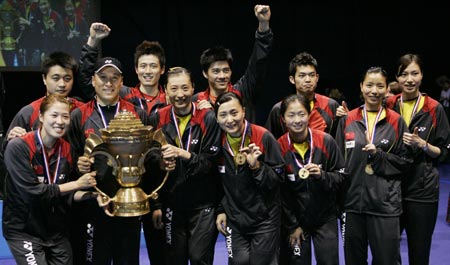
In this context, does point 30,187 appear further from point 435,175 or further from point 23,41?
point 23,41

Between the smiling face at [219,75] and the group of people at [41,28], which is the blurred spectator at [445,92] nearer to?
the group of people at [41,28]

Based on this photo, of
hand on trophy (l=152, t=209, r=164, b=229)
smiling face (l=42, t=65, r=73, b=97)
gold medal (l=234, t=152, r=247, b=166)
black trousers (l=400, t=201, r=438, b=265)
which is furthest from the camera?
black trousers (l=400, t=201, r=438, b=265)

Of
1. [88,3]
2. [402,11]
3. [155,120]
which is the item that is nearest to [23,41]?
[88,3]

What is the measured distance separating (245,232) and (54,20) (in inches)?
239

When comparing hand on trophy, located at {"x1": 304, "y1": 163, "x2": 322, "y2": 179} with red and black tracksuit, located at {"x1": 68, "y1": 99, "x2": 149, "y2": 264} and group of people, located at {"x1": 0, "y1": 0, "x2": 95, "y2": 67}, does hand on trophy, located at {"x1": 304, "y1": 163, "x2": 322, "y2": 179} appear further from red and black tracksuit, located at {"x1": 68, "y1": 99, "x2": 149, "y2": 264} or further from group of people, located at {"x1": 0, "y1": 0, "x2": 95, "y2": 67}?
group of people, located at {"x1": 0, "y1": 0, "x2": 95, "y2": 67}

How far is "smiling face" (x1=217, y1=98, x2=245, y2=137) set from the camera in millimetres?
3758

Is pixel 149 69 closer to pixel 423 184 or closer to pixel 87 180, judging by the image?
pixel 87 180

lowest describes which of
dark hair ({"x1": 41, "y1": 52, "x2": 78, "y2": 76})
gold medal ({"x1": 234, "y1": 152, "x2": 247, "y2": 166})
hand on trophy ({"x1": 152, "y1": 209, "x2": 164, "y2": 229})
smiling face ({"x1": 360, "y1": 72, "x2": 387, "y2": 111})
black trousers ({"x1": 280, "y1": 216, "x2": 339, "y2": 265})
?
black trousers ({"x1": 280, "y1": 216, "x2": 339, "y2": 265})

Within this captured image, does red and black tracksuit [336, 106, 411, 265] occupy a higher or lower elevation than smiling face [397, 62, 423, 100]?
lower

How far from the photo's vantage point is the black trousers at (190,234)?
4000 mm

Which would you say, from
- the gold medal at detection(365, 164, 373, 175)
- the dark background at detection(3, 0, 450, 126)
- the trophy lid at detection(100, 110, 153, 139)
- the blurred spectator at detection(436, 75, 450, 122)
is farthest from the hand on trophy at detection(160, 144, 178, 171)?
the blurred spectator at detection(436, 75, 450, 122)

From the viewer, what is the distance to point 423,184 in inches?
166

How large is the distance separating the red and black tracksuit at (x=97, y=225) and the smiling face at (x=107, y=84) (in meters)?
0.06

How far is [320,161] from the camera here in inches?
155
